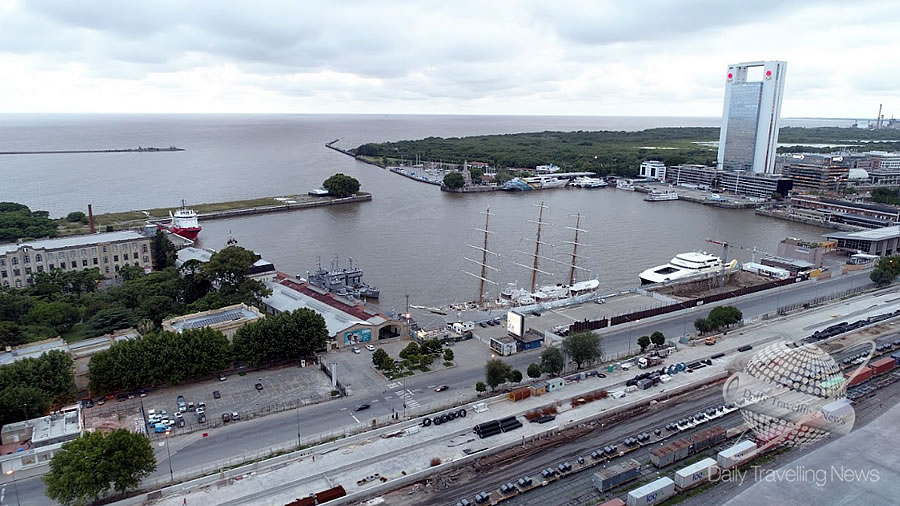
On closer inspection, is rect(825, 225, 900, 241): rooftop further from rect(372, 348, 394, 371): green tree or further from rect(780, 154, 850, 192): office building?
rect(372, 348, 394, 371): green tree

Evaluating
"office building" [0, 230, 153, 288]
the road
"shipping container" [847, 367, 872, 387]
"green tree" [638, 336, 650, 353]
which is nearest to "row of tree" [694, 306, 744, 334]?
the road

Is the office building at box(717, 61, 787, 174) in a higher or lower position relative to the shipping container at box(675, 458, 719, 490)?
higher

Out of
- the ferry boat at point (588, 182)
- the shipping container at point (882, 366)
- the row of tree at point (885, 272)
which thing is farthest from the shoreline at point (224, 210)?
the shipping container at point (882, 366)

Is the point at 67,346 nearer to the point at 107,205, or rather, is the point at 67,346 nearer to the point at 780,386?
the point at 780,386

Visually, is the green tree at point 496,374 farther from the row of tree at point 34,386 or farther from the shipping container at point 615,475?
the row of tree at point 34,386

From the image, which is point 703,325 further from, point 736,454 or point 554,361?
point 736,454

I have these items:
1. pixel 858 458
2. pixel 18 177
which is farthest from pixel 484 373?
pixel 18 177
